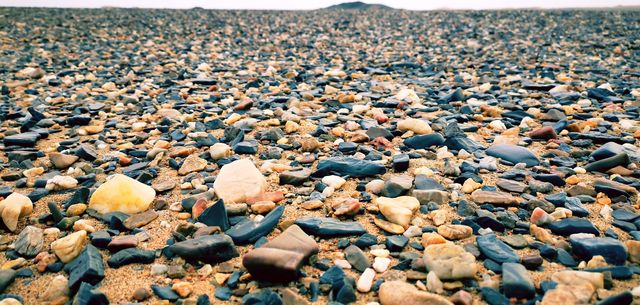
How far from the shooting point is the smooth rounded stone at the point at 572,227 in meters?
1.88

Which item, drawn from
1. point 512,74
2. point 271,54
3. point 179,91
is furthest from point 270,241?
point 271,54

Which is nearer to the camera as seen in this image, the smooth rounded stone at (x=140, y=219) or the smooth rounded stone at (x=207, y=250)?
the smooth rounded stone at (x=207, y=250)

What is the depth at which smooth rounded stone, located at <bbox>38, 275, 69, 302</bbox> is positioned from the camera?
61.7 inches

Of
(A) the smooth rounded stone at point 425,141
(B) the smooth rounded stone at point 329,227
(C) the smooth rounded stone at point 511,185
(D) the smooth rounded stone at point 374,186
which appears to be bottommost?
(B) the smooth rounded stone at point 329,227

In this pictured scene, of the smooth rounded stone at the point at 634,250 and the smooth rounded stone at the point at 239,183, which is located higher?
the smooth rounded stone at the point at 634,250

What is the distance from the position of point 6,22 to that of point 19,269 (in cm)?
1360

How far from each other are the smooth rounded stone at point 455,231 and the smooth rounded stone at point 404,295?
45 centimetres

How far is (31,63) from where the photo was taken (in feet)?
23.8

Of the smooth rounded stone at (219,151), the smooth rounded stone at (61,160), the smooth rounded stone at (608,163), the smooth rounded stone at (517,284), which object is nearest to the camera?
the smooth rounded stone at (517,284)

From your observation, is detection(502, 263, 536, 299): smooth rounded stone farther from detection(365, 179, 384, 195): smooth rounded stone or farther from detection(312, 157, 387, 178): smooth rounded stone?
detection(312, 157, 387, 178): smooth rounded stone

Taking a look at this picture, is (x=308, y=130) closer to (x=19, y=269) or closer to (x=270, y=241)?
(x=270, y=241)

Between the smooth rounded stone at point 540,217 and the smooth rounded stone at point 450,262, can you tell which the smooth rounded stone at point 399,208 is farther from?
the smooth rounded stone at point 540,217

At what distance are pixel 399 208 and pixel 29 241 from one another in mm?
1747

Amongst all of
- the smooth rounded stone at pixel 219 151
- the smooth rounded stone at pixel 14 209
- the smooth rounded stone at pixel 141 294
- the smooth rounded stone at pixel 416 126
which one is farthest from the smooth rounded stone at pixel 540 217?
the smooth rounded stone at pixel 14 209
